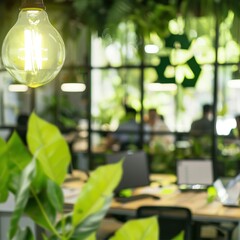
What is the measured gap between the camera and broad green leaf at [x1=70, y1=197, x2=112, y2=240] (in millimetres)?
963

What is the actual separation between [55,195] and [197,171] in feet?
15.5

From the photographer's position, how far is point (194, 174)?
223 inches

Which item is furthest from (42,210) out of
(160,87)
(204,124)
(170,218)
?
(160,87)

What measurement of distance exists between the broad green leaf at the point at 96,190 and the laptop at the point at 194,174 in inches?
185

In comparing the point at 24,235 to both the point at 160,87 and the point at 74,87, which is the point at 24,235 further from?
the point at 74,87

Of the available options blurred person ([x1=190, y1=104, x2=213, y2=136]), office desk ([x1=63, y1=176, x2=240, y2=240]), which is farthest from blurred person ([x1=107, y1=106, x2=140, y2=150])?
office desk ([x1=63, y1=176, x2=240, y2=240])

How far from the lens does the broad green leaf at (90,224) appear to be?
0.96 m

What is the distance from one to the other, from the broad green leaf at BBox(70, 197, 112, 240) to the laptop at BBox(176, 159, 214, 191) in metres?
4.71

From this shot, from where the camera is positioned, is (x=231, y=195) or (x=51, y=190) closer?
(x=51, y=190)

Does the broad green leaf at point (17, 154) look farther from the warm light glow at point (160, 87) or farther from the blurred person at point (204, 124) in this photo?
the warm light glow at point (160, 87)

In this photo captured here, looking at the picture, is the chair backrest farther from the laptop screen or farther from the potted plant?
the potted plant

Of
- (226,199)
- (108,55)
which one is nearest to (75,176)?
(226,199)

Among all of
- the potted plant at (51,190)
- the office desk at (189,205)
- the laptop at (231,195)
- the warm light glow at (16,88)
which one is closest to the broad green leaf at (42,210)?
the potted plant at (51,190)

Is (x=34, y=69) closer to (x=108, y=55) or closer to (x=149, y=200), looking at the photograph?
(x=149, y=200)
